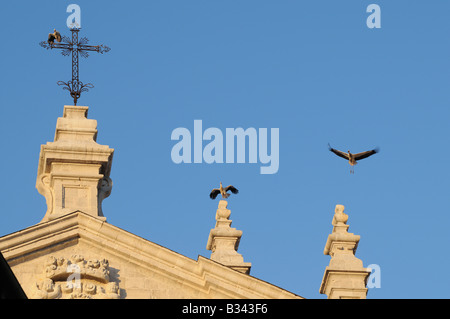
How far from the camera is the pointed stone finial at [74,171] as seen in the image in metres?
35.3

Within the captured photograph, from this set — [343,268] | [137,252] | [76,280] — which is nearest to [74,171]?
[137,252]

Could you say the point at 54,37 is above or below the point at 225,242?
above

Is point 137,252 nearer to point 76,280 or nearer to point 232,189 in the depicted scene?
point 76,280

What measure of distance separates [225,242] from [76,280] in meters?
6.16

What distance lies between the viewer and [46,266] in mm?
32062

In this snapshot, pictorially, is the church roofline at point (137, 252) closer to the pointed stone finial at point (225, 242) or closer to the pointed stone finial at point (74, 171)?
the pointed stone finial at point (74, 171)

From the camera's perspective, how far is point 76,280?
31.8 m

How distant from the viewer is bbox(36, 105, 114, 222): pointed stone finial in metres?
35.3

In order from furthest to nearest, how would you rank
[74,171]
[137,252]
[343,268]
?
[74,171] < [343,268] < [137,252]

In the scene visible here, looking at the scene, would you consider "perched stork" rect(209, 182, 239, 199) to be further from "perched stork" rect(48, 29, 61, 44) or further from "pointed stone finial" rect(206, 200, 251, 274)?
"perched stork" rect(48, 29, 61, 44)

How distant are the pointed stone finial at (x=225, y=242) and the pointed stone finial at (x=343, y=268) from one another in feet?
7.98

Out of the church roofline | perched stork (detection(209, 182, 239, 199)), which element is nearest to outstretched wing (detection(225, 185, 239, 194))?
perched stork (detection(209, 182, 239, 199))
